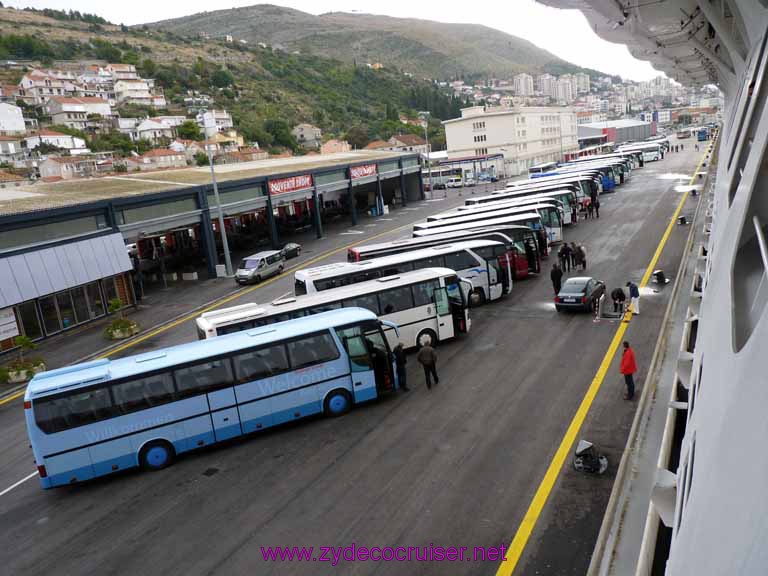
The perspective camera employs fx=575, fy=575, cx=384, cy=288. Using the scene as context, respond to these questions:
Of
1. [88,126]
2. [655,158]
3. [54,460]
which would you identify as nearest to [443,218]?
[54,460]

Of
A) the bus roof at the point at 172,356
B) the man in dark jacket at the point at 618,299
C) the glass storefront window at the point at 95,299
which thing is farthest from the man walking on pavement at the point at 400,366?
the glass storefront window at the point at 95,299

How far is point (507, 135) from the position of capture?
81.6m

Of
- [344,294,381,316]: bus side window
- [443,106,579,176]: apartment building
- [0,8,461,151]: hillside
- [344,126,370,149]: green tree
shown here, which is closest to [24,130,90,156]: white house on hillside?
[0,8,461,151]: hillside

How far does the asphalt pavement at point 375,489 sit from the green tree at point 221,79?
148424 mm

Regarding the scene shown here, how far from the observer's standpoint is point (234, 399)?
13.4 m

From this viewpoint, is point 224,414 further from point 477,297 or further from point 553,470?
point 477,297

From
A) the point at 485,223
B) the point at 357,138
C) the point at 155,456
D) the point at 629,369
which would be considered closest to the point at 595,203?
the point at 485,223

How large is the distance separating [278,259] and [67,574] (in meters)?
26.0

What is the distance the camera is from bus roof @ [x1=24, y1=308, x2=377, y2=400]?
40.6 ft

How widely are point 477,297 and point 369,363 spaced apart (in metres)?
9.16

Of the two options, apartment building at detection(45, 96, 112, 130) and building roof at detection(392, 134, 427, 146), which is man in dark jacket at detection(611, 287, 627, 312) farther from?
apartment building at detection(45, 96, 112, 130)

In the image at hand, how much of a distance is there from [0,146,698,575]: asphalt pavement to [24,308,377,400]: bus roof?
7.59 feet

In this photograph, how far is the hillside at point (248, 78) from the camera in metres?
143

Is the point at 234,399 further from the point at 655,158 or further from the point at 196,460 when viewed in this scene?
the point at 655,158
